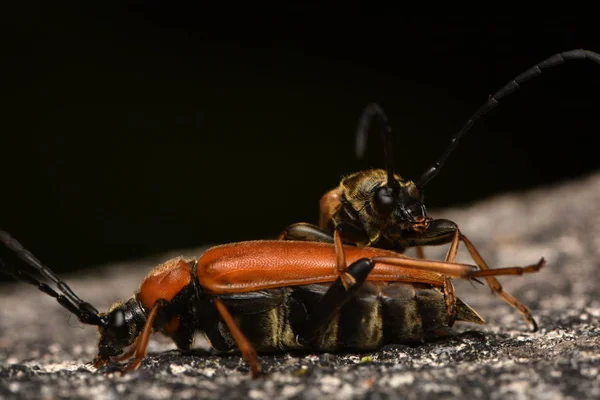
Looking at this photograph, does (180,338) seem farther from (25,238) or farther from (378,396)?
(25,238)

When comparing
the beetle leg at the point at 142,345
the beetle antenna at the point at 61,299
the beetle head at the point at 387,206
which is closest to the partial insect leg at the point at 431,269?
the beetle head at the point at 387,206

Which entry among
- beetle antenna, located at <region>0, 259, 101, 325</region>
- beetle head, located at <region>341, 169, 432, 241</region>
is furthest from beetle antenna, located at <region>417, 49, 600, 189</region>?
beetle antenna, located at <region>0, 259, 101, 325</region>

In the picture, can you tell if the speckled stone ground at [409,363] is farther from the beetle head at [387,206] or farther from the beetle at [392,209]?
the beetle head at [387,206]

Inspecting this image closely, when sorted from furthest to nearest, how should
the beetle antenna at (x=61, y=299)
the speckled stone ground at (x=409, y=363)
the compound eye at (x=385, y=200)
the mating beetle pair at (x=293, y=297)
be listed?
the compound eye at (x=385, y=200) → the beetle antenna at (x=61, y=299) → the mating beetle pair at (x=293, y=297) → the speckled stone ground at (x=409, y=363)

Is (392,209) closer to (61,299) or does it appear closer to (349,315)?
(349,315)

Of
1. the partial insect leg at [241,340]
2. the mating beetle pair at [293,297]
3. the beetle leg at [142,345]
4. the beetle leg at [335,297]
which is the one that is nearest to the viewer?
the partial insect leg at [241,340]

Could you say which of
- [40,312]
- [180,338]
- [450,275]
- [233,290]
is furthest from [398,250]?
[40,312]
